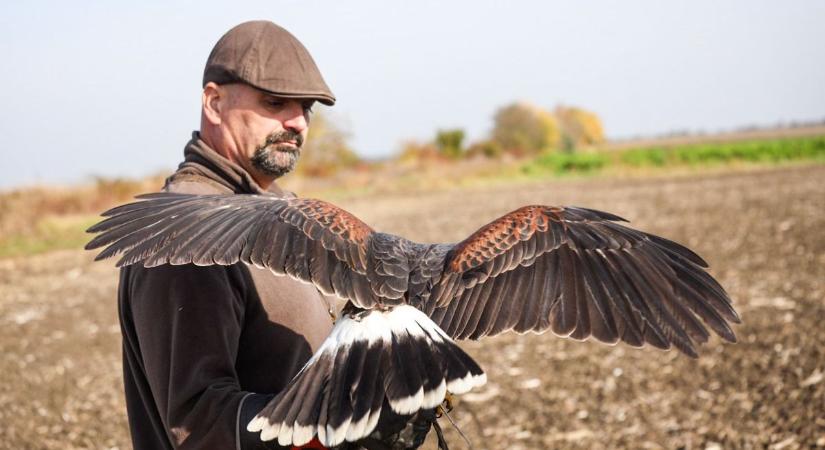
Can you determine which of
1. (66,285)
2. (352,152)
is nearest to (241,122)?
(66,285)

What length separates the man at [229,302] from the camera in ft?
7.73

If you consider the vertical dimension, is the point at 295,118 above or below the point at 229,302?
above

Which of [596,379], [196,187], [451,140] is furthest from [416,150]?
[196,187]

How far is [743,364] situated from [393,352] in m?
6.61

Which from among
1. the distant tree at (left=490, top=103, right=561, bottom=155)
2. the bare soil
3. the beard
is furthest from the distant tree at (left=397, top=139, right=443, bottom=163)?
the beard

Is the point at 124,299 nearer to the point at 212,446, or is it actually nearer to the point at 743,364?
the point at 212,446

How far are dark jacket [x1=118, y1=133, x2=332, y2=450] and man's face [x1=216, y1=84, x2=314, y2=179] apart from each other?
9 centimetres

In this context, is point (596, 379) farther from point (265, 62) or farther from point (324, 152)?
point (324, 152)

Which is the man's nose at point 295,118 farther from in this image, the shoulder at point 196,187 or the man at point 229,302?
the shoulder at point 196,187

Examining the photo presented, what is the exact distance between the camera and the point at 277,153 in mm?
3031

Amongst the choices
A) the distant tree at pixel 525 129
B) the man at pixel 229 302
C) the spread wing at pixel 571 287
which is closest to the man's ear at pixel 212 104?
the man at pixel 229 302

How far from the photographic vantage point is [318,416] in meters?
2.07

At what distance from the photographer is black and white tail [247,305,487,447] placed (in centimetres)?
204

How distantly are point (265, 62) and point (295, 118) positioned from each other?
28 cm
